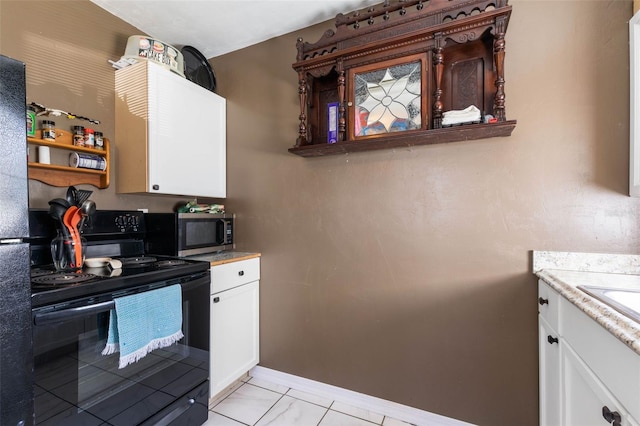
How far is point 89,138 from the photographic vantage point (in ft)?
5.19

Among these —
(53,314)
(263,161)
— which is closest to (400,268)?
(263,161)

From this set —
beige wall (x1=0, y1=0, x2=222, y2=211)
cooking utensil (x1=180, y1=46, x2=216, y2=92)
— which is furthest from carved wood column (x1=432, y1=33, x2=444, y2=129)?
beige wall (x1=0, y1=0, x2=222, y2=211)

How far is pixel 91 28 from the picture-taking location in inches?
65.4

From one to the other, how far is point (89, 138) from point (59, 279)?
0.90m

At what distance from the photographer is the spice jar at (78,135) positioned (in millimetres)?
1527

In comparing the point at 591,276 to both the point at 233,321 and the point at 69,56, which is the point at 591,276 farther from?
the point at 69,56

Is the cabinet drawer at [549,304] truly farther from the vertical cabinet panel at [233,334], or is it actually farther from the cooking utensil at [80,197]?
the cooking utensil at [80,197]

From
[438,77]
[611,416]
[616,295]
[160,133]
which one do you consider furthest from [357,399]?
[160,133]

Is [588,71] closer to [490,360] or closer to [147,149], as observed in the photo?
[490,360]

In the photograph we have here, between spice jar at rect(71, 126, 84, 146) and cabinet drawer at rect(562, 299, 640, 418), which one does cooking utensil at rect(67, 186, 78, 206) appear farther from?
cabinet drawer at rect(562, 299, 640, 418)

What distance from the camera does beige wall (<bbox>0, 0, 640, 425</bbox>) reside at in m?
1.29

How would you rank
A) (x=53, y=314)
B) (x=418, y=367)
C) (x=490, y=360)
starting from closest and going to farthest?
(x=53, y=314), (x=490, y=360), (x=418, y=367)

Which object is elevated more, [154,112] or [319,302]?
[154,112]

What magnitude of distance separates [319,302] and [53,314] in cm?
130
